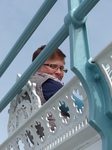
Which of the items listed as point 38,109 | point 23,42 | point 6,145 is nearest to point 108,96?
point 38,109

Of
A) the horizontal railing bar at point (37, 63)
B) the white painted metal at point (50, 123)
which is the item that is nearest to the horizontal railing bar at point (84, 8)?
the horizontal railing bar at point (37, 63)

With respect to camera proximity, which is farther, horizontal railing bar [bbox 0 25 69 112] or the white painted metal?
horizontal railing bar [bbox 0 25 69 112]

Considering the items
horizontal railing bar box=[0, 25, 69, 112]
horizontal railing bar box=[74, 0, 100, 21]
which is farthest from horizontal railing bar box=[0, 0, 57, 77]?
horizontal railing bar box=[74, 0, 100, 21]

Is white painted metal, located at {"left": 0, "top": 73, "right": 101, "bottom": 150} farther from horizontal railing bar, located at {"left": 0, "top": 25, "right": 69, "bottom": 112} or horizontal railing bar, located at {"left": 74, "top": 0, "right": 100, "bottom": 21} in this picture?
horizontal railing bar, located at {"left": 74, "top": 0, "right": 100, "bottom": 21}

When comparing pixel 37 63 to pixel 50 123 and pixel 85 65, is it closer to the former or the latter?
pixel 50 123

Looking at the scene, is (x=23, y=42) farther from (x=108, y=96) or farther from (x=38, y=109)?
(x=108, y=96)

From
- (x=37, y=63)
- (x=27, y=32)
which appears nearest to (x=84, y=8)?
(x=37, y=63)

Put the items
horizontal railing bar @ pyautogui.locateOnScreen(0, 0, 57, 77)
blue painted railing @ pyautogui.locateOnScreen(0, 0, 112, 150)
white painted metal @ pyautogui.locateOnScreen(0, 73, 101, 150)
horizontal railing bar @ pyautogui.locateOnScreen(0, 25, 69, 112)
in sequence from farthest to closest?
1. horizontal railing bar @ pyautogui.locateOnScreen(0, 0, 57, 77)
2. horizontal railing bar @ pyautogui.locateOnScreen(0, 25, 69, 112)
3. white painted metal @ pyautogui.locateOnScreen(0, 73, 101, 150)
4. blue painted railing @ pyautogui.locateOnScreen(0, 0, 112, 150)

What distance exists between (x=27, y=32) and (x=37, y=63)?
29cm

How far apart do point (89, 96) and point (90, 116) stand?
104 mm

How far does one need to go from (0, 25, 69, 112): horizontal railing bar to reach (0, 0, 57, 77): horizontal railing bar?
0.23m

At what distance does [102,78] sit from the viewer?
248 centimetres

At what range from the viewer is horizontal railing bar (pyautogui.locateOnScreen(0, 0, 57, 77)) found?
3036mm

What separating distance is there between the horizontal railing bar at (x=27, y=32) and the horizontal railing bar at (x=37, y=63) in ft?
0.74
